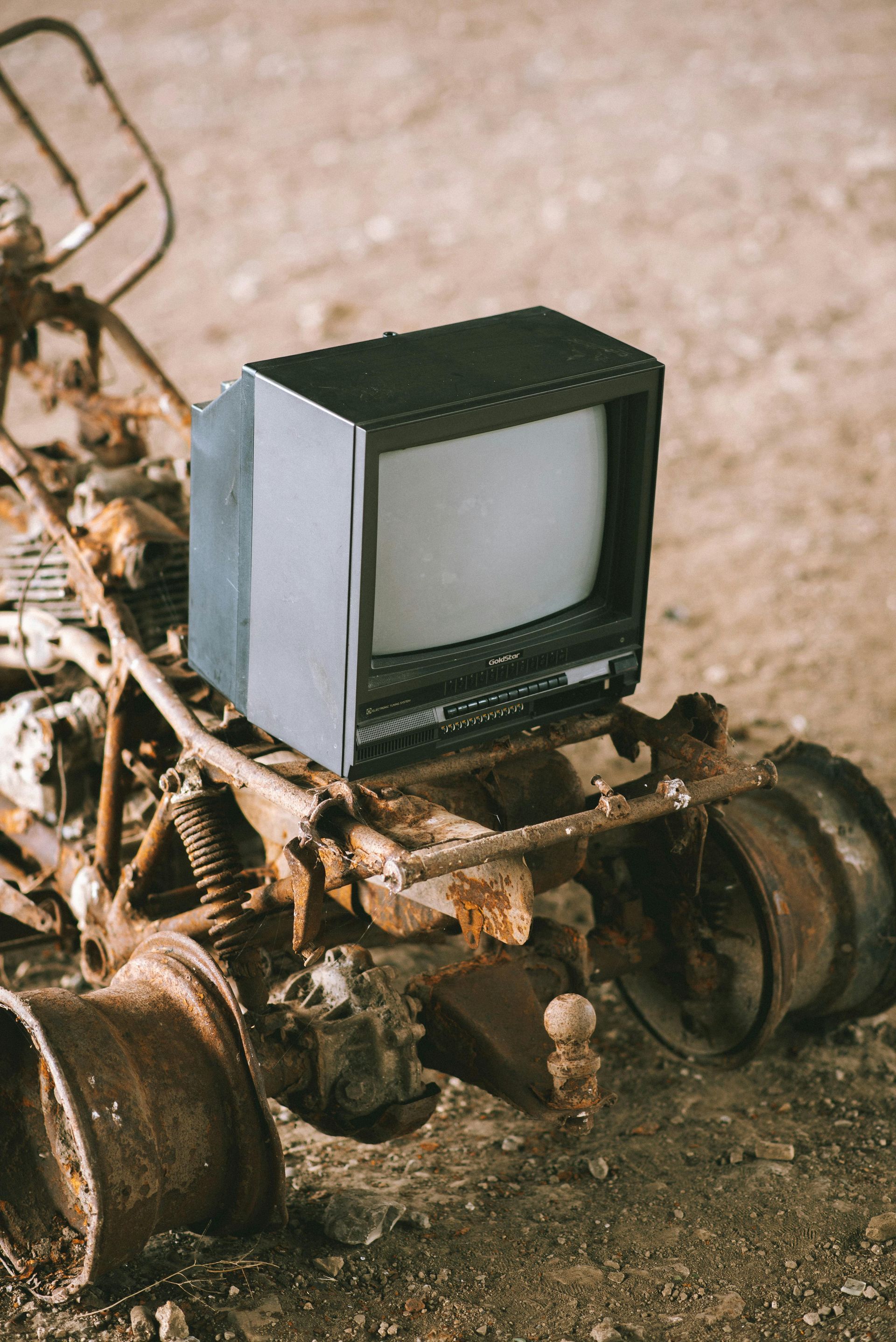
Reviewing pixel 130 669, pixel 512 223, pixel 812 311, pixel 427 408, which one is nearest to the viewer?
pixel 427 408

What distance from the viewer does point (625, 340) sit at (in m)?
9.05

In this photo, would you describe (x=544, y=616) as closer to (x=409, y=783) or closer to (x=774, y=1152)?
(x=409, y=783)

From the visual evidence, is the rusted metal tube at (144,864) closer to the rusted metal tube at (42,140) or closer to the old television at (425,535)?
the old television at (425,535)

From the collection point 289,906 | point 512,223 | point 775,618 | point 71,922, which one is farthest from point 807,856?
point 512,223

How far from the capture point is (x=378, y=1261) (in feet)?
10.1

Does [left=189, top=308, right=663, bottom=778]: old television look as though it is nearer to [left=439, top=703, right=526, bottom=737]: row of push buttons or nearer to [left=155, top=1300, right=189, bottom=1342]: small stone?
[left=439, top=703, right=526, bottom=737]: row of push buttons

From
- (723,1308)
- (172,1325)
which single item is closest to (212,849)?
(172,1325)

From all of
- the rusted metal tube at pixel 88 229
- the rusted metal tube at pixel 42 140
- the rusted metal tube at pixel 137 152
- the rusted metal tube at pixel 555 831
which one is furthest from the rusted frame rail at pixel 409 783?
the rusted metal tube at pixel 42 140

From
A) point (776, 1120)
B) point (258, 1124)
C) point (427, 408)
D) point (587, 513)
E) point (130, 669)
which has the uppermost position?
point (427, 408)

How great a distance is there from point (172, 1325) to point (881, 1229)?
1.53 meters

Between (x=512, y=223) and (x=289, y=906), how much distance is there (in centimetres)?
836

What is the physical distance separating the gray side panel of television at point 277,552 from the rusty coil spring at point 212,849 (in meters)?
0.25

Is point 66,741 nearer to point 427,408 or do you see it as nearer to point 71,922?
point 71,922

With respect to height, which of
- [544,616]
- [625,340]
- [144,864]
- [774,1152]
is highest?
[544,616]
